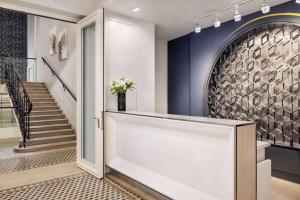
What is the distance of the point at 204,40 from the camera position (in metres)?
4.59

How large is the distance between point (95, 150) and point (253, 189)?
95.1 inches

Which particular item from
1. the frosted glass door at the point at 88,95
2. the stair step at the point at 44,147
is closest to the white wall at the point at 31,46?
the stair step at the point at 44,147

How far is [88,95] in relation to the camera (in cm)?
394

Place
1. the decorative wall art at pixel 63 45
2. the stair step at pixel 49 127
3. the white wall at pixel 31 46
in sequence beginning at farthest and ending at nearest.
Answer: the white wall at pixel 31 46 → the decorative wall art at pixel 63 45 → the stair step at pixel 49 127

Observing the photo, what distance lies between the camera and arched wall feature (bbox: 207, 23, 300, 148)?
336cm

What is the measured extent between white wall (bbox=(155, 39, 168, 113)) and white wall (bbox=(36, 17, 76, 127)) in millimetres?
2597

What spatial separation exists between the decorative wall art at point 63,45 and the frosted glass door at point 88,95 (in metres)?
3.25

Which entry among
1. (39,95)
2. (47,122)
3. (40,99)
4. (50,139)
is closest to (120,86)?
(50,139)

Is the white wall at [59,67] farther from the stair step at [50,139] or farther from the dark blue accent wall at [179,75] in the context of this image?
the dark blue accent wall at [179,75]

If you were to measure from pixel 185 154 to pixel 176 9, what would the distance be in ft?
7.45

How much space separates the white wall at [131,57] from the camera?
361 centimetres

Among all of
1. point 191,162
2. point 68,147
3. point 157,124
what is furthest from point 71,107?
point 191,162

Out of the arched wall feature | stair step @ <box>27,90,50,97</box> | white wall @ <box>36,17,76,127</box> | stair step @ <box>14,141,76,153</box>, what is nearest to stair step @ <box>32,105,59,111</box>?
white wall @ <box>36,17,76,127</box>

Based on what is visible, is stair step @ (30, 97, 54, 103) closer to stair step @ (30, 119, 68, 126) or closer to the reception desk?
stair step @ (30, 119, 68, 126)
